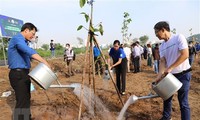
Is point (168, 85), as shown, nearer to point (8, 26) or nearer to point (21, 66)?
point (21, 66)

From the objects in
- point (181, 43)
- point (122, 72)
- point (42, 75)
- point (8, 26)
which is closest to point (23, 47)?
point (42, 75)

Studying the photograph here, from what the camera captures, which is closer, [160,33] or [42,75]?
[42,75]

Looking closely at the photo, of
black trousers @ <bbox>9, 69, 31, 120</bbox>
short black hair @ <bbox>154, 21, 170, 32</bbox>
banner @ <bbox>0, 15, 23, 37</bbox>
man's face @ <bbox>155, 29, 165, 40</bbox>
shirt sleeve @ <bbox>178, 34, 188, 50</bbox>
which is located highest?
banner @ <bbox>0, 15, 23, 37</bbox>

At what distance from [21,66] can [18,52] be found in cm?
22

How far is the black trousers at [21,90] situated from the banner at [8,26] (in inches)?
331

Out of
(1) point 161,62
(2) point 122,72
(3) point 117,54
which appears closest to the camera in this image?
(1) point 161,62

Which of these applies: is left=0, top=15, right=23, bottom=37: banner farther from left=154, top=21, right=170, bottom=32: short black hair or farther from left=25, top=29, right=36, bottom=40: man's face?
left=154, top=21, right=170, bottom=32: short black hair

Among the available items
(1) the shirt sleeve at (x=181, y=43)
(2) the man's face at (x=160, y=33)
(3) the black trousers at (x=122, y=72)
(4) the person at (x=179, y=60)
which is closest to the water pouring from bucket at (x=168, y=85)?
(4) the person at (x=179, y=60)

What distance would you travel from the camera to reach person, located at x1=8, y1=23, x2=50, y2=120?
11.5 feet

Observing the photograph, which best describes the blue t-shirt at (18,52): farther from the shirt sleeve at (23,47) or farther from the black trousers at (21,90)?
the black trousers at (21,90)

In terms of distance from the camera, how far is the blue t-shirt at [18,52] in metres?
3.45

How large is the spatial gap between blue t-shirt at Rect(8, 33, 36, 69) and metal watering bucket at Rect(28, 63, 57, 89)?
0.25 meters

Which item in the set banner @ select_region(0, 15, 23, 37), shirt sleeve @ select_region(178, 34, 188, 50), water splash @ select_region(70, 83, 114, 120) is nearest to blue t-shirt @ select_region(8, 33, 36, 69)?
water splash @ select_region(70, 83, 114, 120)

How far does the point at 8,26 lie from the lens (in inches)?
463
